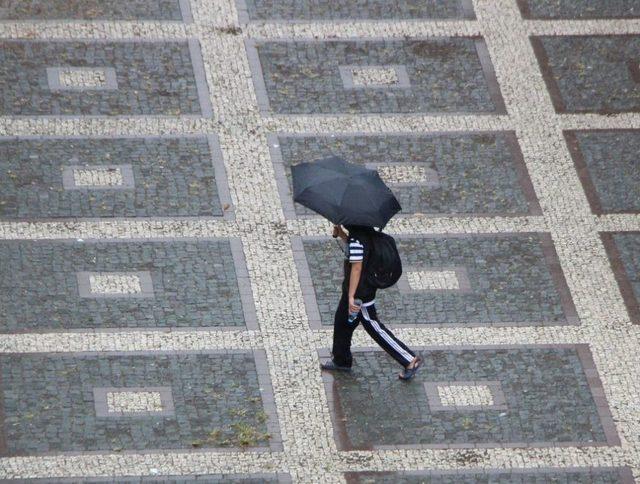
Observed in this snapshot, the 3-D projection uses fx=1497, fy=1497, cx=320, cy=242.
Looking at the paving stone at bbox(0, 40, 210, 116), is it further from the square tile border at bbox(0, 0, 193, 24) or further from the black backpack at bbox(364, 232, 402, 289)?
the black backpack at bbox(364, 232, 402, 289)

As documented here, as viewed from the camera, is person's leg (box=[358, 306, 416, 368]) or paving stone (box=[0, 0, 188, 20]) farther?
paving stone (box=[0, 0, 188, 20])

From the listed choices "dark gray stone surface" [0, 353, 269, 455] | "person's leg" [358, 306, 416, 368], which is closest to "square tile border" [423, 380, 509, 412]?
"person's leg" [358, 306, 416, 368]

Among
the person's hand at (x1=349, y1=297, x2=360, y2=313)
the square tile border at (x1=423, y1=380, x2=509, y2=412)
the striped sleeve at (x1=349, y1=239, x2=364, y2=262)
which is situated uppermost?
the striped sleeve at (x1=349, y1=239, x2=364, y2=262)

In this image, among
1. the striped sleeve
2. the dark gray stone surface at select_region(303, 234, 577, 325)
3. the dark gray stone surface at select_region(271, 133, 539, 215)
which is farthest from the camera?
the dark gray stone surface at select_region(271, 133, 539, 215)

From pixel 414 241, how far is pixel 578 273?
5.13 ft

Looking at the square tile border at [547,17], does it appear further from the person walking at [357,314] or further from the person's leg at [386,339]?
the person's leg at [386,339]

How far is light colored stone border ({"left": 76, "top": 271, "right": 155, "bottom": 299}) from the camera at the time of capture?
43.5ft

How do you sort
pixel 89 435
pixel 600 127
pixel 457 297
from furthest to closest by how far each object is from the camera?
pixel 600 127
pixel 457 297
pixel 89 435

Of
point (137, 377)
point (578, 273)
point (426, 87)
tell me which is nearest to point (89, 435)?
point (137, 377)

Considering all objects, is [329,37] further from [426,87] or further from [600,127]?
[600,127]

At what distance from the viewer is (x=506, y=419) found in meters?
12.4

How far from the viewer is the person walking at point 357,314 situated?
12.0m

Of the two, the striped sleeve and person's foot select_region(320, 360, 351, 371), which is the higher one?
the striped sleeve

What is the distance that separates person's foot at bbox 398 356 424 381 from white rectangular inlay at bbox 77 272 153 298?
94.4 inches
